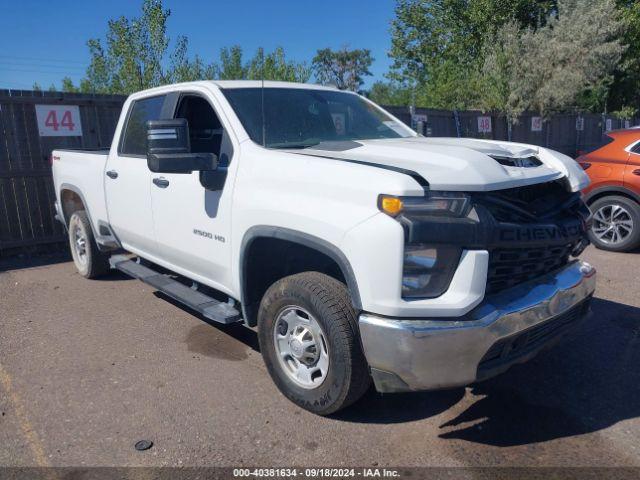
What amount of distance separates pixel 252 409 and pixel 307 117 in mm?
2188

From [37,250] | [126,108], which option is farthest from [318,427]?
[37,250]

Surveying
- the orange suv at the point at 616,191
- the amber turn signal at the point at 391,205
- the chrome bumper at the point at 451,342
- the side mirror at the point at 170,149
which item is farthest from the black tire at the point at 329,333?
the orange suv at the point at 616,191

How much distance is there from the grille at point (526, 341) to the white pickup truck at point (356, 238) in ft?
0.04

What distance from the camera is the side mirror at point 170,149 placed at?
345 cm

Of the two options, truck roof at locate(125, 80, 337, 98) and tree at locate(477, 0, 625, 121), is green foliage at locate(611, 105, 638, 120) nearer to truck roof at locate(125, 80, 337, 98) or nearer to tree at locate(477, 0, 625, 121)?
tree at locate(477, 0, 625, 121)

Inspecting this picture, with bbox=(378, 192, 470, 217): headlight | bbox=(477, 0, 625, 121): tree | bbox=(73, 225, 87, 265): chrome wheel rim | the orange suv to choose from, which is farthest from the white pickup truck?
→ bbox=(477, 0, 625, 121): tree

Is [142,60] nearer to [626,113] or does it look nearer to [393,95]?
[626,113]

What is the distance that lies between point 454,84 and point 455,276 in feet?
59.6

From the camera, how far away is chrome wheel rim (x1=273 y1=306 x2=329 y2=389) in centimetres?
318

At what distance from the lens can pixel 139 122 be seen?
16.6ft

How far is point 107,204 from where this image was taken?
5.39 m

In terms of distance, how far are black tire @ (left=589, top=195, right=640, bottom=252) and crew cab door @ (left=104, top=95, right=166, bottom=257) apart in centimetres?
563

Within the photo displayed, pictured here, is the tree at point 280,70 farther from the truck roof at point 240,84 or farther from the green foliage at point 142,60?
the truck roof at point 240,84

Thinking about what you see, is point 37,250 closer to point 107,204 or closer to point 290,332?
point 107,204
